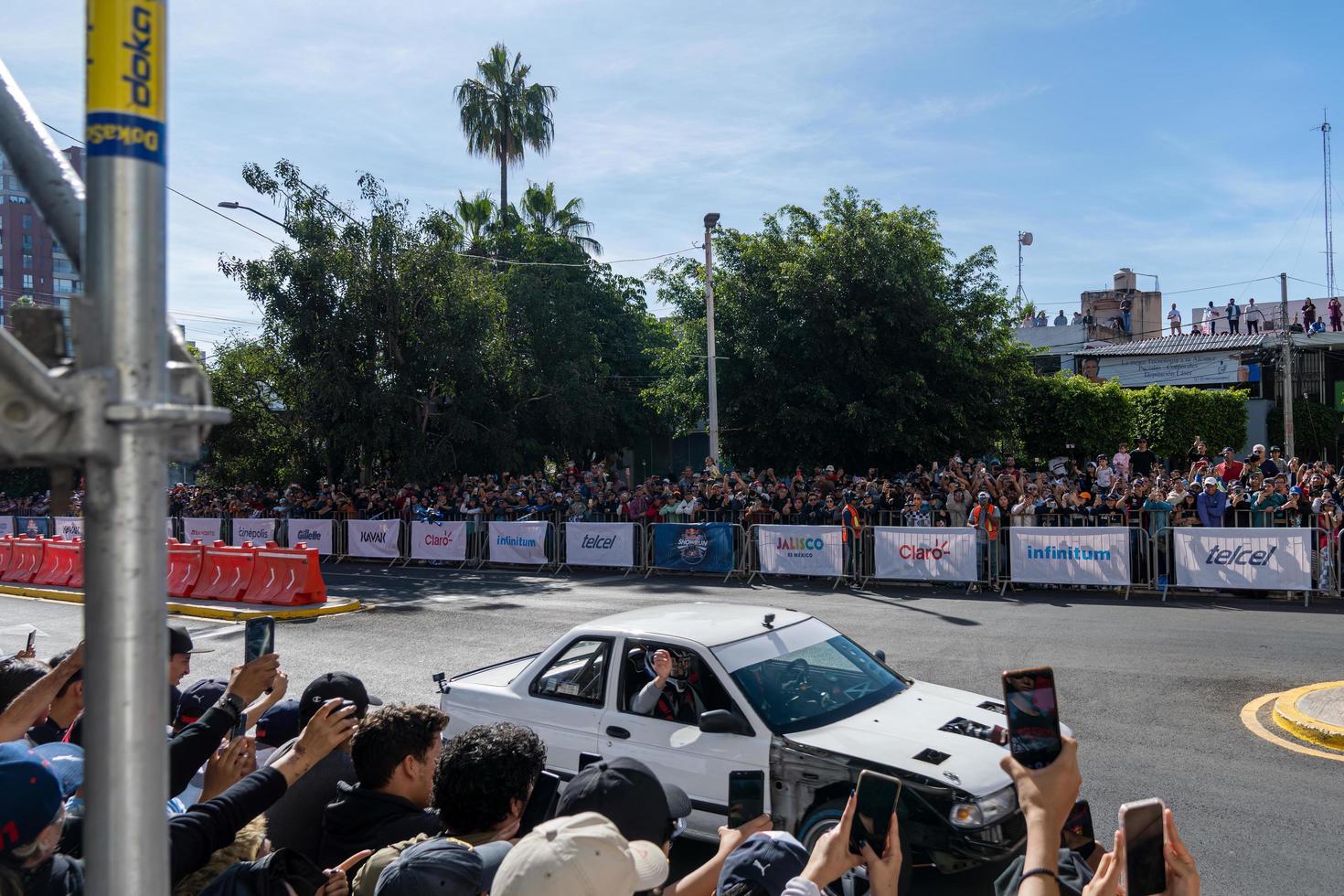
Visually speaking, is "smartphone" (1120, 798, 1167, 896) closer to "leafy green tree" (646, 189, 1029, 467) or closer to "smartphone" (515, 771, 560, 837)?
"smartphone" (515, 771, 560, 837)

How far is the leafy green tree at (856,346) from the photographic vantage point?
2628 centimetres

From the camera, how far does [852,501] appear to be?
18625mm

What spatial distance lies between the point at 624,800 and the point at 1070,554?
47.5 ft


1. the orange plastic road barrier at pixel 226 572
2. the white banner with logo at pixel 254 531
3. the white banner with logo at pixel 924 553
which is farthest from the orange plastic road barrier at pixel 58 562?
the white banner with logo at pixel 924 553

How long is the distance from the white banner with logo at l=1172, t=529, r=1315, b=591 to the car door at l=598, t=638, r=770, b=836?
470 inches

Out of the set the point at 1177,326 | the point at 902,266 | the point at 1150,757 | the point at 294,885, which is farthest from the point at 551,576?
the point at 1177,326

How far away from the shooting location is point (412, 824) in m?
3.43

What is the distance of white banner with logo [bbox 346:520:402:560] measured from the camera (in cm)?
2427

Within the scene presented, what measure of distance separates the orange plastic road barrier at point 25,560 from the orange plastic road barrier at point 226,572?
5900 millimetres

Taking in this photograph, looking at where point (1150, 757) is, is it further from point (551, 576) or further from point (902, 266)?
point (902, 266)

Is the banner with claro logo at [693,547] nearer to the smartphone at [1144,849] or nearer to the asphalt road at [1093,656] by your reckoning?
the asphalt road at [1093,656]

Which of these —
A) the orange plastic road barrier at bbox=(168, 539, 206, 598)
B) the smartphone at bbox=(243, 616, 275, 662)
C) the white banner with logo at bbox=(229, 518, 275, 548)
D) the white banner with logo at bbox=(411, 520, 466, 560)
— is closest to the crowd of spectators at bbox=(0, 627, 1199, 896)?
the smartphone at bbox=(243, 616, 275, 662)

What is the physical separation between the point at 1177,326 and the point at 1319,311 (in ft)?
33.8

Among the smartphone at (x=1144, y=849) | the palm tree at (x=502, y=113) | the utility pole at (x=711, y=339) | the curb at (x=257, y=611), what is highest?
the palm tree at (x=502, y=113)
